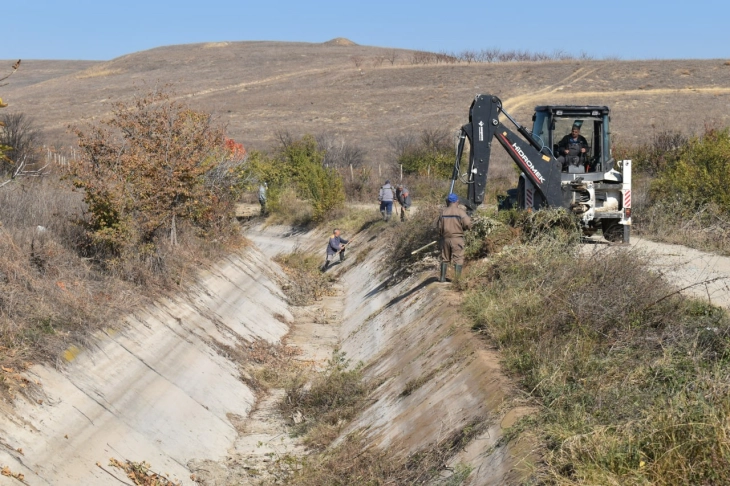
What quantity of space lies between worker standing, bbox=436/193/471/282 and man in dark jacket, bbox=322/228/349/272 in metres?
12.0

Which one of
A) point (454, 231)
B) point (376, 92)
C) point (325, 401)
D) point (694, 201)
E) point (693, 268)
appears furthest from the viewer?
point (376, 92)

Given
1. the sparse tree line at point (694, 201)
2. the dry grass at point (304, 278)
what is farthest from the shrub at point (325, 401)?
the sparse tree line at point (694, 201)

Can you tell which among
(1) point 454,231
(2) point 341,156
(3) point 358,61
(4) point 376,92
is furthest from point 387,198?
(3) point 358,61

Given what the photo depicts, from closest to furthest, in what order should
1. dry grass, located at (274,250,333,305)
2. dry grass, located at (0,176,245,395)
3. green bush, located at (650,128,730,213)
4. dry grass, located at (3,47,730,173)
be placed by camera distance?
dry grass, located at (0,176,245,395) < green bush, located at (650,128,730,213) < dry grass, located at (274,250,333,305) < dry grass, located at (3,47,730,173)

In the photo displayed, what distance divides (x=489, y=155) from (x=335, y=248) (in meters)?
11.4

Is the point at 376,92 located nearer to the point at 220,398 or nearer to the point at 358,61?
the point at 358,61

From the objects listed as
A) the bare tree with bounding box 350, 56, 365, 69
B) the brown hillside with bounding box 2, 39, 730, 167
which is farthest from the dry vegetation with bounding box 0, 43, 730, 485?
the bare tree with bounding box 350, 56, 365, 69

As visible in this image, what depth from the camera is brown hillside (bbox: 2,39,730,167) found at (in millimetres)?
68812

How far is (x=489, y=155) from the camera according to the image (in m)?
17.5

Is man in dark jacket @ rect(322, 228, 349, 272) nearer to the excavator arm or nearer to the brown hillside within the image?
the excavator arm

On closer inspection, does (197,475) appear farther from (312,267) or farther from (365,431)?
(312,267)

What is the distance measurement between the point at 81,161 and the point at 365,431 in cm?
882

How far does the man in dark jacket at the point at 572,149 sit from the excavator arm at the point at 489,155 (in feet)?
2.55

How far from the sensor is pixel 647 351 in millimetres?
8594
